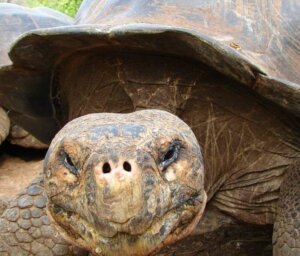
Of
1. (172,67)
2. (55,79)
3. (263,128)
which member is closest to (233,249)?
(263,128)

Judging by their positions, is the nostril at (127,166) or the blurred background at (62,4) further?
the blurred background at (62,4)

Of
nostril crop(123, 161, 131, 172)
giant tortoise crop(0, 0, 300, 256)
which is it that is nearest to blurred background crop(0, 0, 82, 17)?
giant tortoise crop(0, 0, 300, 256)

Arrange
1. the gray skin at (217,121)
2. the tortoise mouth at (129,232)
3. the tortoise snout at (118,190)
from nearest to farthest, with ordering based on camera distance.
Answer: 1. the tortoise snout at (118,190)
2. the tortoise mouth at (129,232)
3. the gray skin at (217,121)

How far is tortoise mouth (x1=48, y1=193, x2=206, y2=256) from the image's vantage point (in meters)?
2.11

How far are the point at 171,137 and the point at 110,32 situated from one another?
2.31ft

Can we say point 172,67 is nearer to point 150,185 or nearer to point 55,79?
point 55,79

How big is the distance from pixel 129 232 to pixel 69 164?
0.30m

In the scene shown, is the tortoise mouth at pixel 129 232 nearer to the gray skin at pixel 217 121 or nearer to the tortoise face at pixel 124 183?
the tortoise face at pixel 124 183

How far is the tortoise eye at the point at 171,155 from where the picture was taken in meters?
2.23

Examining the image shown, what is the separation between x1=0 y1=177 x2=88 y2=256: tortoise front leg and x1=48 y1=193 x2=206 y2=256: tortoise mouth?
79 centimetres

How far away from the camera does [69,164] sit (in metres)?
2.24

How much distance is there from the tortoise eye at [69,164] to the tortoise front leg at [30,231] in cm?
94

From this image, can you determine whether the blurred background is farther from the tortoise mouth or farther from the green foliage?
the tortoise mouth

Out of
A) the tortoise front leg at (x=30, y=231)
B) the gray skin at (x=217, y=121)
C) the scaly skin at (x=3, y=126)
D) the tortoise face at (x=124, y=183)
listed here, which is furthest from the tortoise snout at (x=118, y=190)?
the scaly skin at (x=3, y=126)
